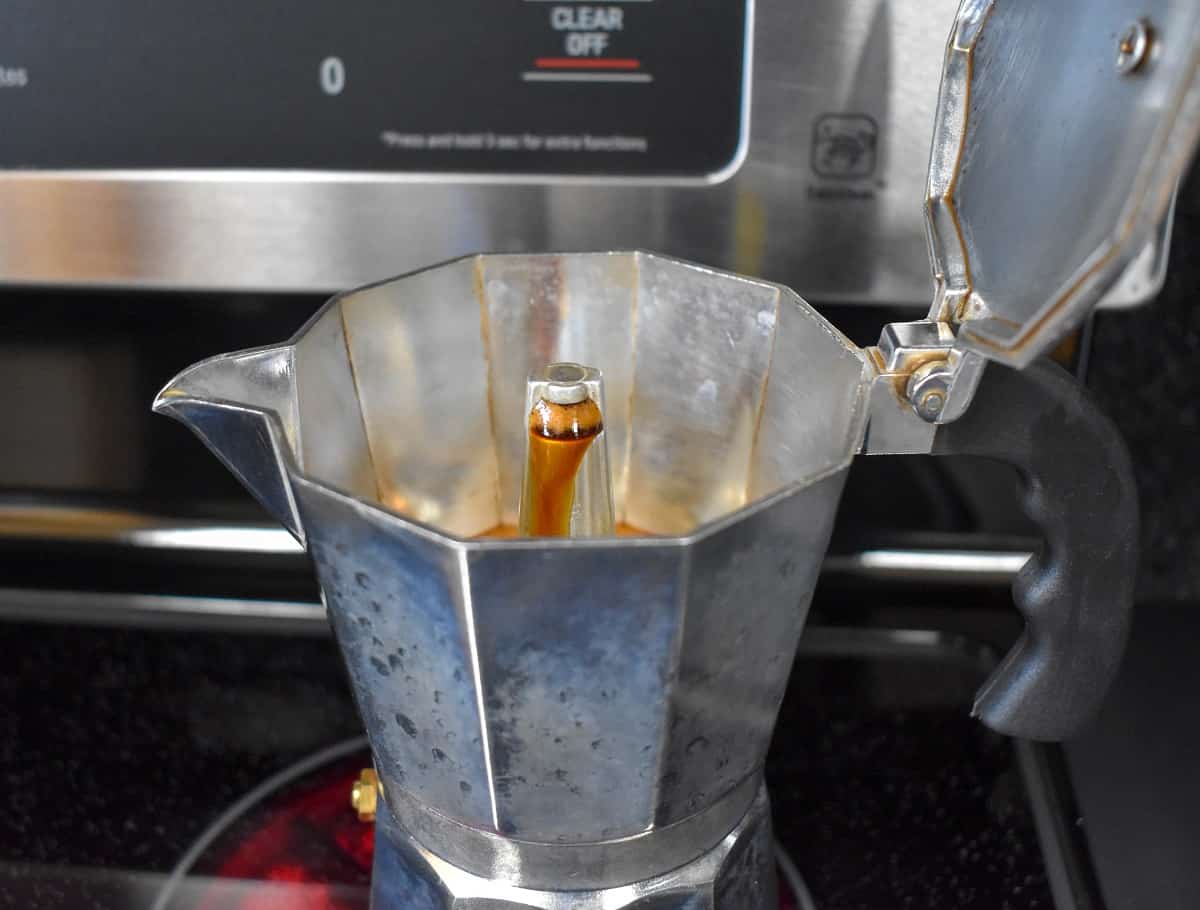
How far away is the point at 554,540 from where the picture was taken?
0.88ft

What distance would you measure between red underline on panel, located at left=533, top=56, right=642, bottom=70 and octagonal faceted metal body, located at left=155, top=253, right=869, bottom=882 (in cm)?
9

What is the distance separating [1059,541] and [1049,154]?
0.12m

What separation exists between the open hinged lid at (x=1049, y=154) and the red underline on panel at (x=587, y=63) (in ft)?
0.44

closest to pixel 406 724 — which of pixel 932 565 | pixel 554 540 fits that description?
pixel 554 540

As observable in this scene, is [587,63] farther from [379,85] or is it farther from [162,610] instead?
[162,610]

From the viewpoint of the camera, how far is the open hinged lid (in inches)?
9.9

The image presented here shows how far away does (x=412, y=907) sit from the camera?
38cm

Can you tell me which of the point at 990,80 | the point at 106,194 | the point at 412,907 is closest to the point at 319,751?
the point at 412,907

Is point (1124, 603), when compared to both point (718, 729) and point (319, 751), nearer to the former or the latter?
point (718, 729)

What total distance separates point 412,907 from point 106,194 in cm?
31

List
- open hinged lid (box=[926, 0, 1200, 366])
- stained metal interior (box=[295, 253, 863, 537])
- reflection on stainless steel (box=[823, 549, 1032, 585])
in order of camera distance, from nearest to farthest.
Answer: open hinged lid (box=[926, 0, 1200, 366]) < stained metal interior (box=[295, 253, 863, 537]) < reflection on stainless steel (box=[823, 549, 1032, 585])

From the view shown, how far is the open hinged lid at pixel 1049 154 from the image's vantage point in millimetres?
251

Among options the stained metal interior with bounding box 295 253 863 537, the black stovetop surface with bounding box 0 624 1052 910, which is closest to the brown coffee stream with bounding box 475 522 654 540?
the stained metal interior with bounding box 295 253 863 537

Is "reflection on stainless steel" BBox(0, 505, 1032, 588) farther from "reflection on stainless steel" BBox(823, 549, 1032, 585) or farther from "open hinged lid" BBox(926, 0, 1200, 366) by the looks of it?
"open hinged lid" BBox(926, 0, 1200, 366)
